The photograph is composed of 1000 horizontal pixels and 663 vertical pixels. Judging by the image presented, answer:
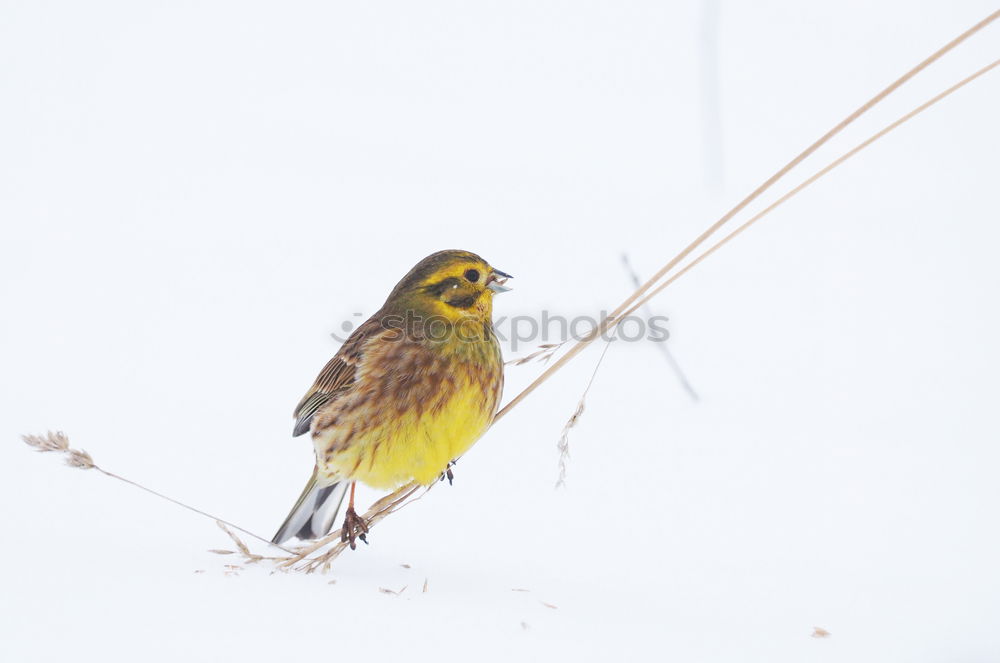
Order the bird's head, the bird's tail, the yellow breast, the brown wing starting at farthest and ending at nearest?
the bird's tail
the brown wing
the bird's head
the yellow breast

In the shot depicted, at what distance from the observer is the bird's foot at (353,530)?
2.85 meters

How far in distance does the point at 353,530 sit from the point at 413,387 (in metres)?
0.58

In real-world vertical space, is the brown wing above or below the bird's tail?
above

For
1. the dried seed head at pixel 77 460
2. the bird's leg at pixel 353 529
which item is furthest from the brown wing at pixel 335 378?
the dried seed head at pixel 77 460

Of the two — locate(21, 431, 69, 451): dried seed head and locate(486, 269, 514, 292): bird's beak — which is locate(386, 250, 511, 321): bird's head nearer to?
locate(486, 269, 514, 292): bird's beak

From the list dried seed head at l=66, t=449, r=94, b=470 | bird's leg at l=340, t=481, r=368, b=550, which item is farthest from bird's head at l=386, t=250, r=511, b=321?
dried seed head at l=66, t=449, r=94, b=470

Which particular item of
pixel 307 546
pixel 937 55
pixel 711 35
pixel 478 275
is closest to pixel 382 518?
pixel 307 546

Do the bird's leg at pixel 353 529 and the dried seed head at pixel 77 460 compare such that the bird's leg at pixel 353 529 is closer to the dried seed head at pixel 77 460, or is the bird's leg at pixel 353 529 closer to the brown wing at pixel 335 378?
the brown wing at pixel 335 378

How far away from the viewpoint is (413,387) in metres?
2.65

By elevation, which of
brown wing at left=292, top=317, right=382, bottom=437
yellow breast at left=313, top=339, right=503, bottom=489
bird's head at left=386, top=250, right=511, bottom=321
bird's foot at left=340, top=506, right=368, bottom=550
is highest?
bird's head at left=386, top=250, right=511, bottom=321

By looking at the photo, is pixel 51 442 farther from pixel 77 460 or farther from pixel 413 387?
pixel 413 387

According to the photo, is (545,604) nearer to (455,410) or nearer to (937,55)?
(455,410)

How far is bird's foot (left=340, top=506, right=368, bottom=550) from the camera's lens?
285cm

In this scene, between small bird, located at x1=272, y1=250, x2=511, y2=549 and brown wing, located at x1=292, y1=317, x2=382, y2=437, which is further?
brown wing, located at x1=292, y1=317, x2=382, y2=437
